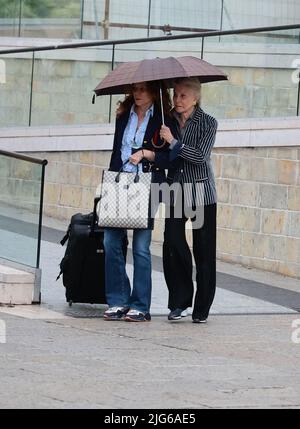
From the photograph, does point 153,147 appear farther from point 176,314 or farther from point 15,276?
point 15,276

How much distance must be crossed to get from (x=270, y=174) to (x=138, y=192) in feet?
13.3

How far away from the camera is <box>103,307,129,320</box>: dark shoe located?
10719 mm

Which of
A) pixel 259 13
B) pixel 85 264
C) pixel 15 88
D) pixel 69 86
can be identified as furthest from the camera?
pixel 259 13

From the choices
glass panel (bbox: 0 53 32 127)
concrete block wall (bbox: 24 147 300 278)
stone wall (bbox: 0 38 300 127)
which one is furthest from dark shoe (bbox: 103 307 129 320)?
glass panel (bbox: 0 53 32 127)

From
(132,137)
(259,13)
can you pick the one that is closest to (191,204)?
(132,137)

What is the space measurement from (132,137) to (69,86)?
6.21 meters

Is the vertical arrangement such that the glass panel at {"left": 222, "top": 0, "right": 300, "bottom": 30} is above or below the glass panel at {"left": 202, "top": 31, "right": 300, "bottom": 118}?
above

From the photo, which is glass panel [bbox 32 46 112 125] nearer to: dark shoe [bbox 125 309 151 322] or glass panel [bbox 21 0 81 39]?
glass panel [bbox 21 0 81 39]

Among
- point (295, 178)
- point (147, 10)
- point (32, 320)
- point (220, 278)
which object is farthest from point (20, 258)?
point (147, 10)

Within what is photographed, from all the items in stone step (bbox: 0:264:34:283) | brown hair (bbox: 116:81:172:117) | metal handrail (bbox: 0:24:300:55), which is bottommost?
stone step (bbox: 0:264:34:283)

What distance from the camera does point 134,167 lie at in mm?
10609

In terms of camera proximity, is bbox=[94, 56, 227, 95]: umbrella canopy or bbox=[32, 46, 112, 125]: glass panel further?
bbox=[32, 46, 112, 125]: glass panel

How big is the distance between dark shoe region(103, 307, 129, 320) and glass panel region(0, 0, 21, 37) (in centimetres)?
983

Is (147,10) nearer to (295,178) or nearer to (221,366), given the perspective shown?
(295,178)
